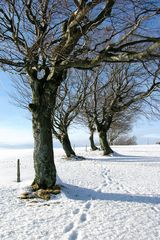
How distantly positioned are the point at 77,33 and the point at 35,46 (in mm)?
1920

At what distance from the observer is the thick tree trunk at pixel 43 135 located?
11.1m

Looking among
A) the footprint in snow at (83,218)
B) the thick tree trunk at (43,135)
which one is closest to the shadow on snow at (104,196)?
the thick tree trunk at (43,135)

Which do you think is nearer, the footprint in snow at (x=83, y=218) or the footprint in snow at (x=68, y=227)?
the footprint in snow at (x=68, y=227)

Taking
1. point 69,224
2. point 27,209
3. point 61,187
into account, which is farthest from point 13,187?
point 69,224

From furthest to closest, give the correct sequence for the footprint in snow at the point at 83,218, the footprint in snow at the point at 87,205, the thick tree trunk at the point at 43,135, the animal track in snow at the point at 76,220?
the thick tree trunk at the point at 43,135 → the footprint in snow at the point at 87,205 → the footprint in snow at the point at 83,218 → the animal track in snow at the point at 76,220

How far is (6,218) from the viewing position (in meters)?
8.03

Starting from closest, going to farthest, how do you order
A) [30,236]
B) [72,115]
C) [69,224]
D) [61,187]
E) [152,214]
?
[30,236], [69,224], [152,214], [61,187], [72,115]

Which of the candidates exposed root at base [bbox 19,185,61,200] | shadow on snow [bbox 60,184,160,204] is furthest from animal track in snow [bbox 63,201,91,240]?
exposed root at base [bbox 19,185,61,200]

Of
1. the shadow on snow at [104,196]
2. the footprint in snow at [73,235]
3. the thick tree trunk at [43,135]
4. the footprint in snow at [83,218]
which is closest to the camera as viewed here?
the footprint in snow at [73,235]

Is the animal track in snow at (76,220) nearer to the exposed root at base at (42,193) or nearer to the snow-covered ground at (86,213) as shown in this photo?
the snow-covered ground at (86,213)

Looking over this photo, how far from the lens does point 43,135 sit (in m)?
11.2

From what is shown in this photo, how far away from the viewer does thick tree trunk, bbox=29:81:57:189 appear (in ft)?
36.3

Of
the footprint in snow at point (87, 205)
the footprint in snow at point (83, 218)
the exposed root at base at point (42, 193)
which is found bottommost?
the footprint in snow at point (83, 218)

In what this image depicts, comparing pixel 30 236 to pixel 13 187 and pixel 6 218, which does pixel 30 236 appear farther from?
pixel 13 187
